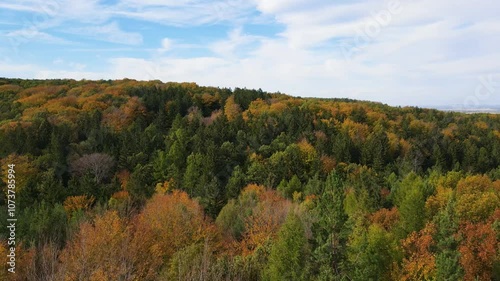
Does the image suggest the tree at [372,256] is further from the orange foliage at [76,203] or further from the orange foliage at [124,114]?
the orange foliage at [124,114]

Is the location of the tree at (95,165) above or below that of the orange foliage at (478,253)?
below

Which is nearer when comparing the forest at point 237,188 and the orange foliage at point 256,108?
the forest at point 237,188

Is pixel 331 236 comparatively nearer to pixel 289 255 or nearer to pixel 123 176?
pixel 289 255

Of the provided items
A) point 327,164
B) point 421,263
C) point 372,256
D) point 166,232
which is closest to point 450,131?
point 327,164

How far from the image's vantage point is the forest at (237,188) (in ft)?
99.8

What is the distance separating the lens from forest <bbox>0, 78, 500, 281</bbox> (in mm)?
30406

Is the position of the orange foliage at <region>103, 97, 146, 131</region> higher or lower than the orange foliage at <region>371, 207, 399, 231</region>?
higher

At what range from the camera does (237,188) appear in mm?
65812

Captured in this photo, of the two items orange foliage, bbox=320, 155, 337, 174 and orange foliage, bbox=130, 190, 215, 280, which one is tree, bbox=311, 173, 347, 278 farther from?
orange foliage, bbox=320, 155, 337, 174

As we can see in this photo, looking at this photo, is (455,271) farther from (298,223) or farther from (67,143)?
(67,143)

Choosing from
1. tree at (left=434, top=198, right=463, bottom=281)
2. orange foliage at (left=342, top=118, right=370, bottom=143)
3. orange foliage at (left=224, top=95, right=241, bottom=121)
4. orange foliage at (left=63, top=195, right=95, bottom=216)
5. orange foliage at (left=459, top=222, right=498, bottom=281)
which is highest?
orange foliage at (left=224, top=95, right=241, bottom=121)

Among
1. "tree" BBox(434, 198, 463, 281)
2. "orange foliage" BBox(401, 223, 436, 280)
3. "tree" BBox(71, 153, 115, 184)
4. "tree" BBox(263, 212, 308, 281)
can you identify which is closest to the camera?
"tree" BBox(434, 198, 463, 281)

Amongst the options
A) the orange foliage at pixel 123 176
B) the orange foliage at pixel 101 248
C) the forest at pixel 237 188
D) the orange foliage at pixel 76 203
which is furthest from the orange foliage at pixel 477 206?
the orange foliage at pixel 123 176

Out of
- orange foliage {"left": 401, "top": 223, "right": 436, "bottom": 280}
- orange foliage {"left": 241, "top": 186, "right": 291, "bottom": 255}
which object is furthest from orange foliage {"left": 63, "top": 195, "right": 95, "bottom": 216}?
orange foliage {"left": 401, "top": 223, "right": 436, "bottom": 280}
